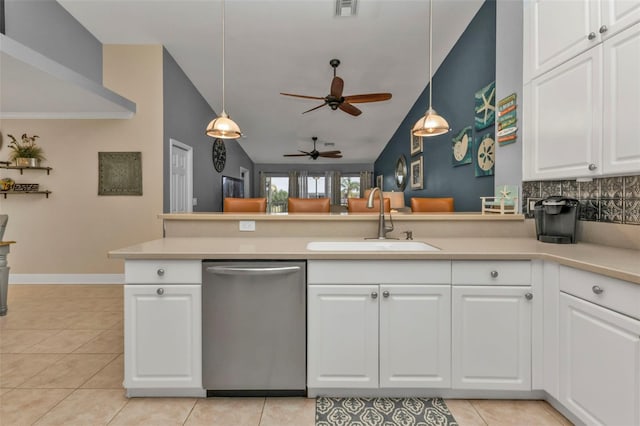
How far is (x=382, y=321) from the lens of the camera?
1.56 meters

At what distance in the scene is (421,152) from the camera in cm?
543

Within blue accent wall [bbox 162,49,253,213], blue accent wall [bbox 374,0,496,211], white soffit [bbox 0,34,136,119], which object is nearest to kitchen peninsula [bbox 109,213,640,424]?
blue accent wall [bbox 374,0,496,211]

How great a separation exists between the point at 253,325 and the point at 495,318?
47.0 inches

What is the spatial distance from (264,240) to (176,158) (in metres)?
3.13

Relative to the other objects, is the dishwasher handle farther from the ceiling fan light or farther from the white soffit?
the white soffit

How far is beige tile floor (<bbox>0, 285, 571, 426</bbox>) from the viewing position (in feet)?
4.93

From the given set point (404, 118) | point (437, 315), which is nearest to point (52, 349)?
point (437, 315)

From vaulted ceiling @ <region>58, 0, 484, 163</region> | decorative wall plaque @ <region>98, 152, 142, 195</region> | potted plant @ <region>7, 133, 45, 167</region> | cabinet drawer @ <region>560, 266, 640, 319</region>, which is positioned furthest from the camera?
decorative wall plaque @ <region>98, 152, 142, 195</region>

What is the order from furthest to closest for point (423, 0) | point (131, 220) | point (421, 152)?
point (421, 152) → point (131, 220) → point (423, 0)

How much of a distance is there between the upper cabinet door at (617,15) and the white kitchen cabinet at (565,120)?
0.08 m

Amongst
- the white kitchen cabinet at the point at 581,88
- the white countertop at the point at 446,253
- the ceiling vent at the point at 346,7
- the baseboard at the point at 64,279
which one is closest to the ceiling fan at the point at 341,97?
the ceiling vent at the point at 346,7

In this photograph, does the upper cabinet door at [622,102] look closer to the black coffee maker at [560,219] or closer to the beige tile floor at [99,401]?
the black coffee maker at [560,219]

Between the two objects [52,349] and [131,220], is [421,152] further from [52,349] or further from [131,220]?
[52,349]

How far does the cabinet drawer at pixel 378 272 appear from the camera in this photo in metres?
1.55
